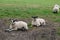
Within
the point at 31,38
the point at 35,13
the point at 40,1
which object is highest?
the point at 40,1

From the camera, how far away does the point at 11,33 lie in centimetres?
934

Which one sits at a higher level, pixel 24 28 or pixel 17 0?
pixel 17 0

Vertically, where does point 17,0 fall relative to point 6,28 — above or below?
above

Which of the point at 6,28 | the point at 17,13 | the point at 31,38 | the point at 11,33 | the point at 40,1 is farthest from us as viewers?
the point at 40,1

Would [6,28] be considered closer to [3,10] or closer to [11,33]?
[11,33]

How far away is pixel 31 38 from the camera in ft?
28.8

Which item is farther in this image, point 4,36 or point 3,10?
point 3,10

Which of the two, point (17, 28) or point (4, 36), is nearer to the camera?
point (4, 36)

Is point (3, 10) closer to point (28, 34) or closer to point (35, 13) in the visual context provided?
point (35, 13)

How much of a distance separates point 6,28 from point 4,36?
118 centimetres

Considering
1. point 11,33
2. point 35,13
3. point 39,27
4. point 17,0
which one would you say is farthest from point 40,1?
point 11,33

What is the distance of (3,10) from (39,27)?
4874mm

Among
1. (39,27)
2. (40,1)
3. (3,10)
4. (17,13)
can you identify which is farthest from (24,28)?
(40,1)

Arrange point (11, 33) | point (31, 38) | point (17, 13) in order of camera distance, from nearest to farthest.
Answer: point (31, 38) < point (11, 33) < point (17, 13)
